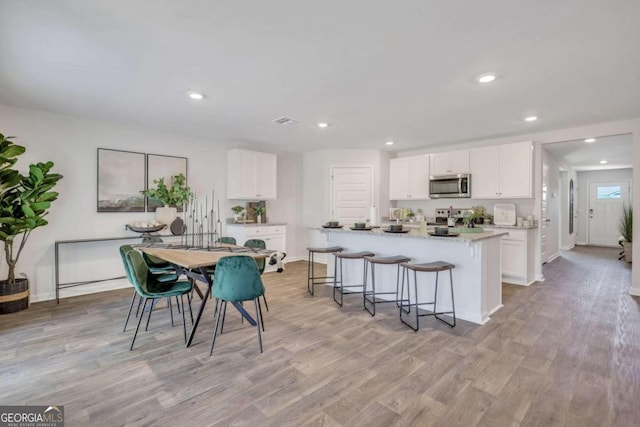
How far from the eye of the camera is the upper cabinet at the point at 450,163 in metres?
5.61

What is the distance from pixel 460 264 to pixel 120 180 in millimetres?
4819

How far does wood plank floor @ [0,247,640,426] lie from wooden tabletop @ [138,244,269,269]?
78 centimetres

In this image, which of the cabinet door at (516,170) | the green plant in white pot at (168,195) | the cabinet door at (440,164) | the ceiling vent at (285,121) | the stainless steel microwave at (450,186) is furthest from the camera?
the cabinet door at (440,164)

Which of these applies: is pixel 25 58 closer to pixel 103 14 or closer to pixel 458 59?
pixel 103 14

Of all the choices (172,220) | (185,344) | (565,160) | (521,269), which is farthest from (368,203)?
(565,160)

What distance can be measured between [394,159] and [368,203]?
1.10 m

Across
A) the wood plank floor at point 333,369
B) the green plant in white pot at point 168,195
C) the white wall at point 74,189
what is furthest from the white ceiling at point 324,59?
the wood plank floor at point 333,369

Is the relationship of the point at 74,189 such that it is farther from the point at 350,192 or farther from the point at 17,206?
the point at 350,192

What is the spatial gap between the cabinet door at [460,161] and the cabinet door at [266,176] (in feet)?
11.2

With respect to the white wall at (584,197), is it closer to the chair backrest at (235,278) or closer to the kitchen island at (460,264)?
the kitchen island at (460,264)

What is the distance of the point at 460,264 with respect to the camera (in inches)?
135

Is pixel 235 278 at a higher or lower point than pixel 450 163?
lower

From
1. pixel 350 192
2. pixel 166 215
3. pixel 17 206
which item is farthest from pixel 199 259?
pixel 350 192

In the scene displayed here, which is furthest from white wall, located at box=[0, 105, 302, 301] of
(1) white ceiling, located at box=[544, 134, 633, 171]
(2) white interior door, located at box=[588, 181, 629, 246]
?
(2) white interior door, located at box=[588, 181, 629, 246]
